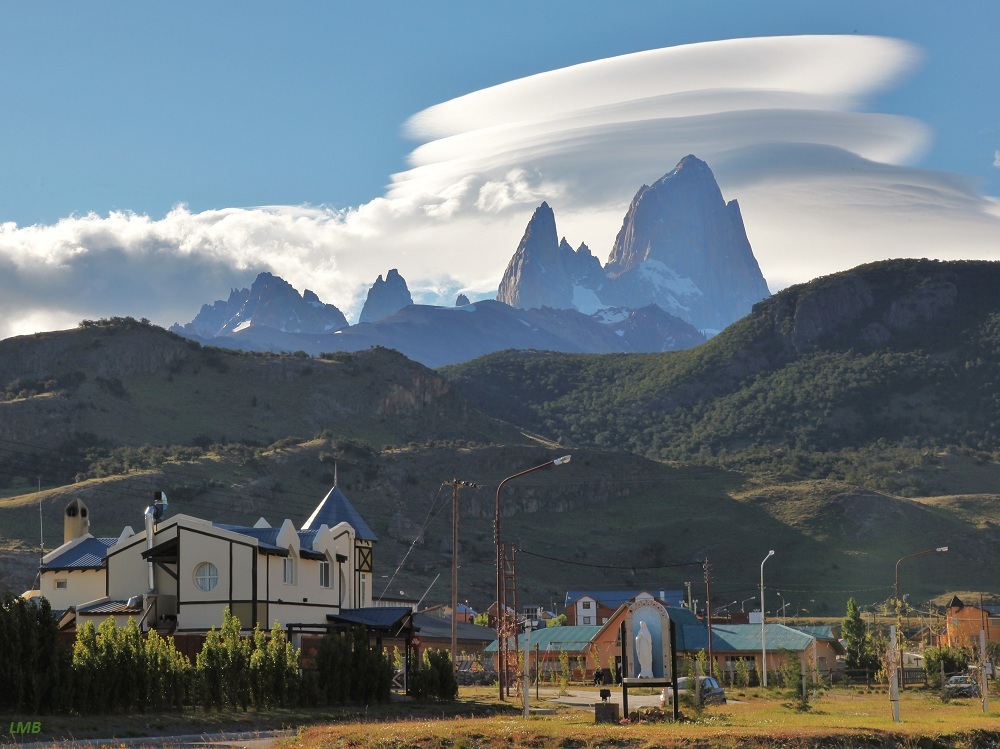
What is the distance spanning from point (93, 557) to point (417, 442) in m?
122

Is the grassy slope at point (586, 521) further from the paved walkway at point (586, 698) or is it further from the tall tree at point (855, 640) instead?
the paved walkway at point (586, 698)

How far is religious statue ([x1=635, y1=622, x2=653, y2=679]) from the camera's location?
35156 millimetres

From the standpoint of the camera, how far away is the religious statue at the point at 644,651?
1384 inches

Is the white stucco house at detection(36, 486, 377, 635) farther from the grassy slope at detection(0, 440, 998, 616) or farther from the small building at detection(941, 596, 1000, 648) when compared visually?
the small building at detection(941, 596, 1000, 648)

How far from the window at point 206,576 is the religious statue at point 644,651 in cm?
2152

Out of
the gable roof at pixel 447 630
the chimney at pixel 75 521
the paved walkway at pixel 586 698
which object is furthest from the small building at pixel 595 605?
the chimney at pixel 75 521

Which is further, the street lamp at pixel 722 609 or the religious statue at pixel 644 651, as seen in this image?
the street lamp at pixel 722 609

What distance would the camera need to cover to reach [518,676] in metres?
56.7

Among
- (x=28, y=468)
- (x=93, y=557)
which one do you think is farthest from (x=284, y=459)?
(x=93, y=557)

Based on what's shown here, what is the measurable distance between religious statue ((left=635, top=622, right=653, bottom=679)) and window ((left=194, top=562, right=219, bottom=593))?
21525 millimetres

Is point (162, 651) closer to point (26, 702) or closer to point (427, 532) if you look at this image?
point (26, 702)

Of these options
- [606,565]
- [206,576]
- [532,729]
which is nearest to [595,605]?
[606,565]

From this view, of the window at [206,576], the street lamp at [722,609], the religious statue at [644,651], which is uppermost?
the window at [206,576]

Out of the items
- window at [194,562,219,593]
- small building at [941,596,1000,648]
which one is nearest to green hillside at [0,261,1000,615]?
small building at [941,596,1000,648]
